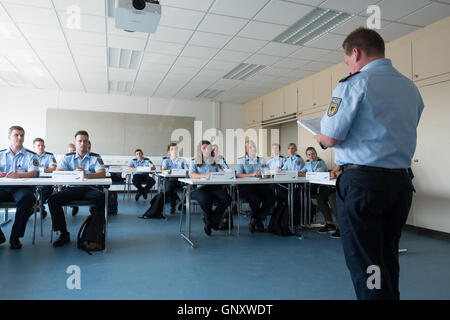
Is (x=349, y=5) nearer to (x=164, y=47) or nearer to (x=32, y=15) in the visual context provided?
(x=164, y=47)

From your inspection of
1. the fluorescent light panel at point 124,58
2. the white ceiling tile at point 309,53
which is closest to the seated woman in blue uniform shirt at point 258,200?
the white ceiling tile at point 309,53

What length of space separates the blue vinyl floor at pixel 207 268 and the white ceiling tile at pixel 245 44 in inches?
111

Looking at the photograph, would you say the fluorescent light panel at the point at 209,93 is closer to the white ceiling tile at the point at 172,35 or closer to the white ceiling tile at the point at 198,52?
the white ceiling tile at the point at 198,52

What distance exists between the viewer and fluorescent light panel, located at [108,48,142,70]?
205 inches

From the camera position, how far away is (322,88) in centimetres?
595

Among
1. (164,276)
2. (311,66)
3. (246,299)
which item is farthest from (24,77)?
(246,299)

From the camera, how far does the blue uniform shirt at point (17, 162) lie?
354 centimetres

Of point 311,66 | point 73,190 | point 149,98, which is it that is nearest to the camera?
point 73,190

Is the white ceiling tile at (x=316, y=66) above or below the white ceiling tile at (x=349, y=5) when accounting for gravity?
above

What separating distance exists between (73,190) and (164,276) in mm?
1654

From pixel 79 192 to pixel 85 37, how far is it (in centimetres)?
252

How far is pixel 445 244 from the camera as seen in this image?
11.6 ft
